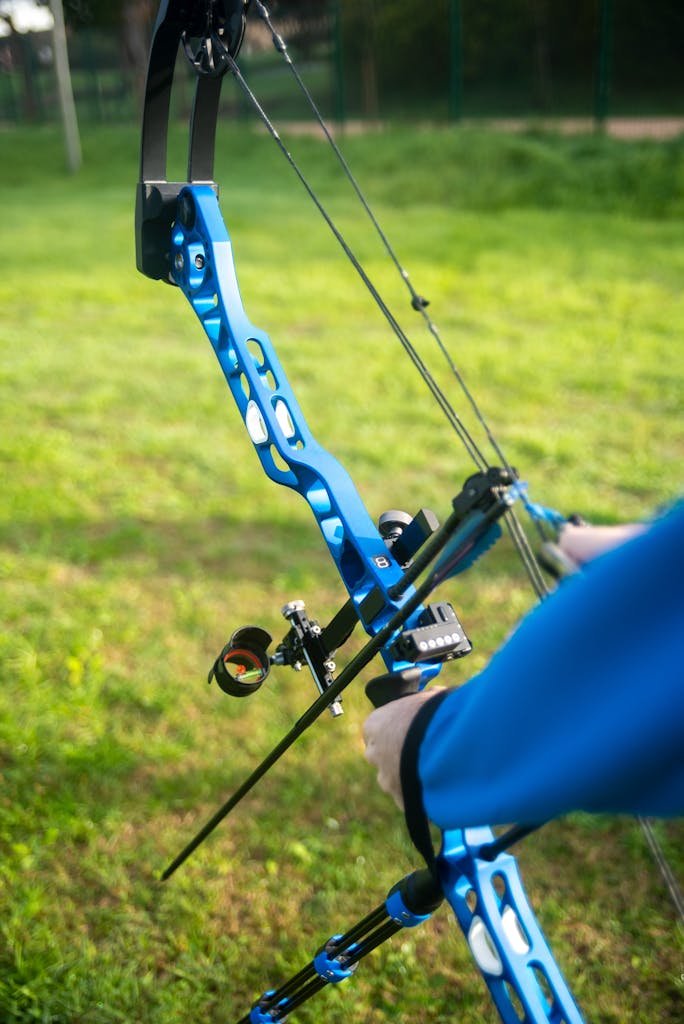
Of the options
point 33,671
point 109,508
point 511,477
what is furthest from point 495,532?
point 109,508

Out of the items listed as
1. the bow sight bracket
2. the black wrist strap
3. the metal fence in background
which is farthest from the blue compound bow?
the metal fence in background

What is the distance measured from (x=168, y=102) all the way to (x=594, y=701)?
1747 mm

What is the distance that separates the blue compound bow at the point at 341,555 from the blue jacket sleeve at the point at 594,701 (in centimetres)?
27

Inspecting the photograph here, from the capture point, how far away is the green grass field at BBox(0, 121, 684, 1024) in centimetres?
216

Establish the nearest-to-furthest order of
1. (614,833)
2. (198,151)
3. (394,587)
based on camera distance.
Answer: (394,587)
(198,151)
(614,833)

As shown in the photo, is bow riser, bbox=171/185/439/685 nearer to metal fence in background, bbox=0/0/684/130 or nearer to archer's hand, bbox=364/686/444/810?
archer's hand, bbox=364/686/444/810

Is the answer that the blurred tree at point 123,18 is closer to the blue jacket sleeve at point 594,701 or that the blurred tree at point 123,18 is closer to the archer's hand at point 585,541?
the archer's hand at point 585,541

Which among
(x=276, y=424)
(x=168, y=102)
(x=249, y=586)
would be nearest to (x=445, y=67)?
(x=249, y=586)

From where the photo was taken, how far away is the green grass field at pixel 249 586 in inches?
85.0

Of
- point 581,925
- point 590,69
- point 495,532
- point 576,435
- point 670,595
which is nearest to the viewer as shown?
point 670,595

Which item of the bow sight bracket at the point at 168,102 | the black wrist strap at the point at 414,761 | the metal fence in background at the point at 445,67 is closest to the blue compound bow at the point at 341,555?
the bow sight bracket at the point at 168,102

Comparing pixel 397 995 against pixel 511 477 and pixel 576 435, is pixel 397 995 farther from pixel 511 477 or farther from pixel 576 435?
pixel 576 435

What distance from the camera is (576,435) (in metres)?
4.90

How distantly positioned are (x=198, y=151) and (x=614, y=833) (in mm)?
2095
